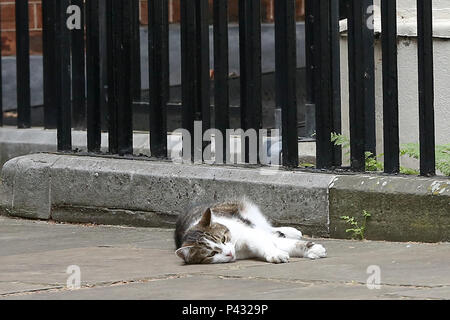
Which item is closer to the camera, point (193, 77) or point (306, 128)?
point (193, 77)

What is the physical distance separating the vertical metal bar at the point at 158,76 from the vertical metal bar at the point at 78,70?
2.70 ft

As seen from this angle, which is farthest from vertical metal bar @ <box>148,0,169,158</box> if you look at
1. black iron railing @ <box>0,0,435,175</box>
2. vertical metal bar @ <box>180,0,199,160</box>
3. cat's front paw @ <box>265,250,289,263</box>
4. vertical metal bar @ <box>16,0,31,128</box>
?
cat's front paw @ <box>265,250,289,263</box>

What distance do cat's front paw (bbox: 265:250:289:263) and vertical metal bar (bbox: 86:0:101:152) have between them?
7.64ft

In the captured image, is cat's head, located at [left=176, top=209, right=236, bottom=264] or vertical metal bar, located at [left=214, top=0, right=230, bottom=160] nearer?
cat's head, located at [left=176, top=209, right=236, bottom=264]

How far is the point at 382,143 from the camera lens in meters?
6.91

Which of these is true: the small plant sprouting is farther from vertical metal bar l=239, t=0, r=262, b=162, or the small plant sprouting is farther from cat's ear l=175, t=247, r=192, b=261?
cat's ear l=175, t=247, r=192, b=261

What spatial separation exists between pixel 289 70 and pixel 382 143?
74cm

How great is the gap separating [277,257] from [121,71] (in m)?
2.28

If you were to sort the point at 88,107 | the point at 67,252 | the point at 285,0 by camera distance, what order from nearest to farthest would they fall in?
the point at 67,252
the point at 285,0
the point at 88,107

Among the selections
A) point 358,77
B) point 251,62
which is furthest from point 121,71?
point 358,77

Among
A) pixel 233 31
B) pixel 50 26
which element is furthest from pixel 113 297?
pixel 233 31

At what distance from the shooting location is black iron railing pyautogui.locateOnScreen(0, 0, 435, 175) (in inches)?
247

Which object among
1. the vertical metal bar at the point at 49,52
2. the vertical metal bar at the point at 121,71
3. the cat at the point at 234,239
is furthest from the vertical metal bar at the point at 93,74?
the cat at the point at 234,239
